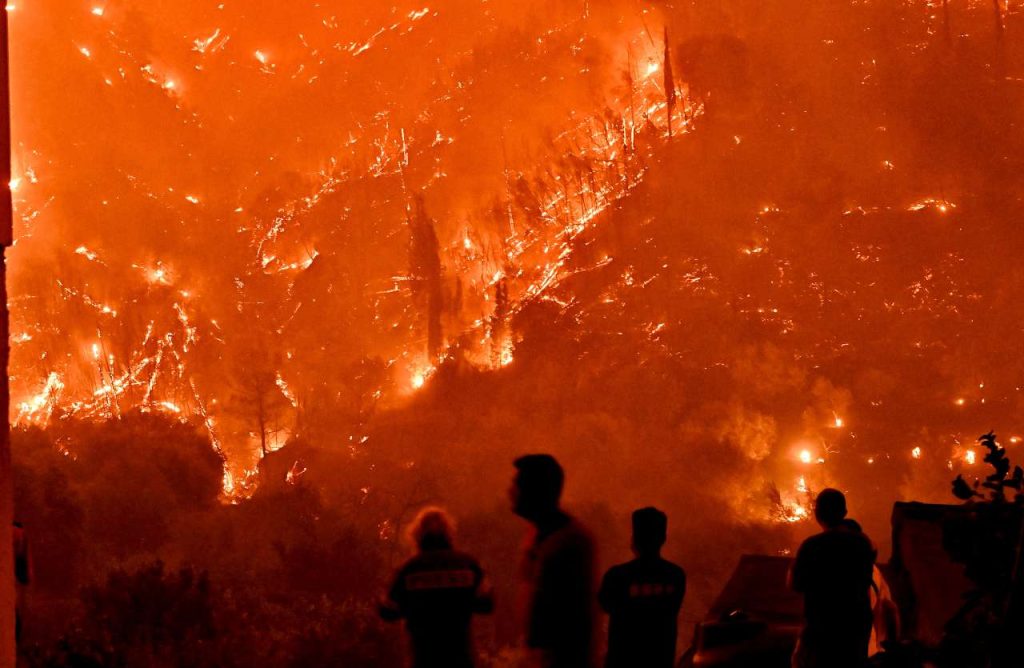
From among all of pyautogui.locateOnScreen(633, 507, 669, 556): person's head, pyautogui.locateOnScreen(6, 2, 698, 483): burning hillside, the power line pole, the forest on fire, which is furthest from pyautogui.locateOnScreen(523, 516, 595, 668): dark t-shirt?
pyautogui.locateOnScreen(6, 2, 698, 483): burning hillside

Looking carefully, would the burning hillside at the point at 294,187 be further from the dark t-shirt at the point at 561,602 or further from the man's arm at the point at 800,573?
the dark t-shirt at the point at 561,602

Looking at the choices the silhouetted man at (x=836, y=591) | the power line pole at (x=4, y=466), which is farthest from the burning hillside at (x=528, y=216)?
the power line pole at (x=4, y=466)

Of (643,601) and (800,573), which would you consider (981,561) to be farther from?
(643,601)

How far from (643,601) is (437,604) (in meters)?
0.89

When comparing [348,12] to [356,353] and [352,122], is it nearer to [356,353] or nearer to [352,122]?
[352,122]

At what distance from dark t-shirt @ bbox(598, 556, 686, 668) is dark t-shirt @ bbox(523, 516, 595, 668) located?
0.44 metres

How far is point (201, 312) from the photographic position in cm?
3622

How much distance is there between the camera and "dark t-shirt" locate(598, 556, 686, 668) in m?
4.13

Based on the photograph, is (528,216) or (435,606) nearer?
(435,606)

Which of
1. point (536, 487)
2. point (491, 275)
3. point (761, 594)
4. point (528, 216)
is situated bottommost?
point (761, 594)

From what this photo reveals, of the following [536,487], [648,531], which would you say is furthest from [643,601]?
[536,487]

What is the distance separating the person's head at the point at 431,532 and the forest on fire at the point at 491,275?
19.4m

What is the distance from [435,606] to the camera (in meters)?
3.93

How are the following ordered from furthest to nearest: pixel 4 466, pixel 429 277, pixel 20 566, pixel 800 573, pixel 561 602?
1. pixel 429 277
2. pixel 20 566
3. pixel 800 573
4. pixel 4 466
5. pixel 561 602
